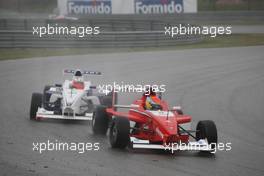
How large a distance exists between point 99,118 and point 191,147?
2.10 metres

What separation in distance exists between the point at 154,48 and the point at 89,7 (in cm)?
1775

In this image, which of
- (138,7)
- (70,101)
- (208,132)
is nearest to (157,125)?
(208,132)

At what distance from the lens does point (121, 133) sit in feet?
34.0

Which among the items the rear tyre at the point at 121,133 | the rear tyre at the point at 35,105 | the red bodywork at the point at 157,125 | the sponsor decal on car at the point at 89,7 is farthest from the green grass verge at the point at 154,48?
the rear tyre at the point at 121,133

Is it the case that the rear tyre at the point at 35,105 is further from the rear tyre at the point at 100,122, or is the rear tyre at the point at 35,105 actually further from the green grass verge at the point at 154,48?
the green grass verge at the point at 154,48

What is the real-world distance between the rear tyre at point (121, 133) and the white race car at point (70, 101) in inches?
106

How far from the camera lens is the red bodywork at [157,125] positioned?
10398 millimetres

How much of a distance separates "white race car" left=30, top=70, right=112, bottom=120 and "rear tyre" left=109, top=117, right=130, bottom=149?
269 centimetres

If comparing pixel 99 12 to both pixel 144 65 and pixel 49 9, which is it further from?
pixel 144 65

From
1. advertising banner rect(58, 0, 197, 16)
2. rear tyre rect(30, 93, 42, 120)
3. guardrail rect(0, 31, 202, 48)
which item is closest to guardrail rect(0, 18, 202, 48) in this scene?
guardrail rect(0, 31, 202, 48)

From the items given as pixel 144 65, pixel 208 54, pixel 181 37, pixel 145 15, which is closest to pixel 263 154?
pixel 144 65

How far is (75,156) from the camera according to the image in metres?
9.98

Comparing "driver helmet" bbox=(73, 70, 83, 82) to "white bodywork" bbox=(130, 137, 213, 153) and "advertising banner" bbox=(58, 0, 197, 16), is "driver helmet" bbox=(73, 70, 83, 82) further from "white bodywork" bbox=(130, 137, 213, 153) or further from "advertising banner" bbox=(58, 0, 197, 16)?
"advertising banner" bbox=(58, 0, 197, 16)

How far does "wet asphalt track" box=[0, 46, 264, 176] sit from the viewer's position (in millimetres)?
9375
